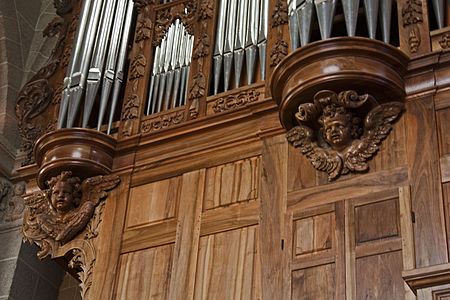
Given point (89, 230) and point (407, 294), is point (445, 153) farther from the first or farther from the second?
point (89, 230)

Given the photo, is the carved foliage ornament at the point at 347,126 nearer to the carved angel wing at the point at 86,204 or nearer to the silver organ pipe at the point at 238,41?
the silver organ pipe at the point at 238,41

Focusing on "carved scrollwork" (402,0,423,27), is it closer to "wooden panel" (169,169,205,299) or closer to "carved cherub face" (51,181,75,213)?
"wooden panel" (169,169,205,299)

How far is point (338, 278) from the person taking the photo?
271 inches

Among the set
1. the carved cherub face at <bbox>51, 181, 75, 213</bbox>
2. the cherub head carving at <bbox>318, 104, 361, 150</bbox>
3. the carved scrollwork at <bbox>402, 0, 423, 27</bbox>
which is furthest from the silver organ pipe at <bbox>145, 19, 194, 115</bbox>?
the carved scrollwork at <bbox>402, 0, 423, 27</bbox>

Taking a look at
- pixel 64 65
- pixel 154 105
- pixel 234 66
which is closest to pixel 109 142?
Result: pixel 154 105

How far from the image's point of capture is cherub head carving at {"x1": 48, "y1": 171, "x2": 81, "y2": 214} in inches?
340

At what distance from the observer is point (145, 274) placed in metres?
7.93

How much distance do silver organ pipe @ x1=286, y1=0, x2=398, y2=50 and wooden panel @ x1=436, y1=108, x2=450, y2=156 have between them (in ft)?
2.65

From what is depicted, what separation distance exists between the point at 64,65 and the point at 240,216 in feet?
11.5

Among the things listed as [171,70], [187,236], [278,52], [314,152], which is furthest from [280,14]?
[187,236]

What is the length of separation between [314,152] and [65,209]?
7.86 feet

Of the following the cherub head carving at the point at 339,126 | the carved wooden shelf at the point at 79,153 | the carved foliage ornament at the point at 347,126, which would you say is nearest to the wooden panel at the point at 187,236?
the carved wooden shelf at the point at 79,153

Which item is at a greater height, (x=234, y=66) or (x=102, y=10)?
(x=102, y=10)

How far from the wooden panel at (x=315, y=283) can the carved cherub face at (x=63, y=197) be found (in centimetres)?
248
